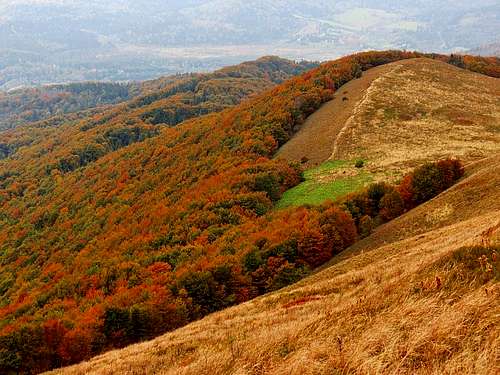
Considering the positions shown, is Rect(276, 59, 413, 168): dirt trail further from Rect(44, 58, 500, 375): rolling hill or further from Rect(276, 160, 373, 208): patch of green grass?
Rect(44, 58, 500, 375): rolling hill

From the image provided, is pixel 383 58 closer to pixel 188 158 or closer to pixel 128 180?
pixel 188 158

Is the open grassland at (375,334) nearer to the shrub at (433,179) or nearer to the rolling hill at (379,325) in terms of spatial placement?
the rolling hill at (379,325)


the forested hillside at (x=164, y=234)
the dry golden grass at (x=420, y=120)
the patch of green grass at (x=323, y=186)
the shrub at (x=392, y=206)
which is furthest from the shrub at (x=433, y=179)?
the patch of green grass at (x=323, y=186)

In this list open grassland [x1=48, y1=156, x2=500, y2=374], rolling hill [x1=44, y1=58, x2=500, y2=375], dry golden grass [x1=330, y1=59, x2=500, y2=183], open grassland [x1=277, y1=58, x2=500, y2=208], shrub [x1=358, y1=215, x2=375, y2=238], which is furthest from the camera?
dry golden grass [x1=330, y1=59, x2=500, y2=183]

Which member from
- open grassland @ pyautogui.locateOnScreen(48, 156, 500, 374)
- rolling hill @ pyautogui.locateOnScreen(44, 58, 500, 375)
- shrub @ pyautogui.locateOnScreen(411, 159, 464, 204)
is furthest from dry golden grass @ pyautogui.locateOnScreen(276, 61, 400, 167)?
open grassland @ pyautogui.locateOnScreen(48, 156, 500, 374)

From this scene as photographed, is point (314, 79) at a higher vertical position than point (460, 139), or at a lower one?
higher

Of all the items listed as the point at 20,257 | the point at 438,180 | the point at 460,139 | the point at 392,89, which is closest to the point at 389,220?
the point at 438,180
